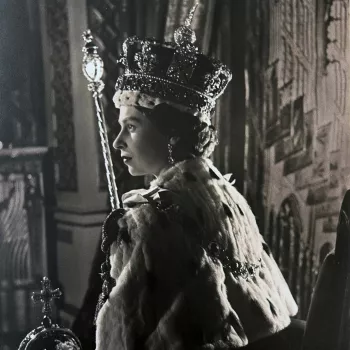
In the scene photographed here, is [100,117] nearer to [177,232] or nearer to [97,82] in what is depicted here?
[97,82]

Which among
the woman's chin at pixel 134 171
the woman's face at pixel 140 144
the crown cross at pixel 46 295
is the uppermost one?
the woman's face at pixel 140 144

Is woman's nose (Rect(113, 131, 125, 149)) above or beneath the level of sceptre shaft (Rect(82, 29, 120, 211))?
beneath

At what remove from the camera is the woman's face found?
66 cm

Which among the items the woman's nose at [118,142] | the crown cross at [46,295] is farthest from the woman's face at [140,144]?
the crown cross at [46,295]

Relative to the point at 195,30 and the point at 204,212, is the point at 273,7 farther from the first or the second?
the point at 204,212

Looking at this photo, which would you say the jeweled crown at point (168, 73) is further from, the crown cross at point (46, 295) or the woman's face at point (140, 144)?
the crown cross at point (46, 295)

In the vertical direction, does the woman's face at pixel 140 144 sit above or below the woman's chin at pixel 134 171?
above

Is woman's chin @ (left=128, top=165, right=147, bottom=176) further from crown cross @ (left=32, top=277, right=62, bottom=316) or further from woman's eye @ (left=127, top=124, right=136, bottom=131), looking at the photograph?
crown cross @ (left=32, top=277, right=62, bottom=316)

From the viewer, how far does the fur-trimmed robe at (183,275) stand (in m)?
0.61

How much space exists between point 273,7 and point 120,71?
9.7 inches

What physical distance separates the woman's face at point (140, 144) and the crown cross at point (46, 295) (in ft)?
0.67

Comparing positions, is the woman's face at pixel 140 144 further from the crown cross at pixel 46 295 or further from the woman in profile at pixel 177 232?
the crown cross at pixel 46 295

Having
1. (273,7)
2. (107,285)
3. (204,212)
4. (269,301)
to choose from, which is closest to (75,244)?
(107,285)

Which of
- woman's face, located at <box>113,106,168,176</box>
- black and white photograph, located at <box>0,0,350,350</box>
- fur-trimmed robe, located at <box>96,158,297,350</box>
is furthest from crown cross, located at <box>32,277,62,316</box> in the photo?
woman's face, located at <box>113,106,168,176</box>
